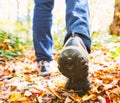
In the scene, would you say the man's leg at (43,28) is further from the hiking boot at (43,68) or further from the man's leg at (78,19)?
the man's leg at (78,19)

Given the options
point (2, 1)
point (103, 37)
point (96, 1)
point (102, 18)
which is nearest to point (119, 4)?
point (103, 37)

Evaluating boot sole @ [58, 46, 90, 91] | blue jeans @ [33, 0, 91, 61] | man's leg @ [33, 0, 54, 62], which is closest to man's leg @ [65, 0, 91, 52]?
blue jeans @ [33, 0, 91, 61]

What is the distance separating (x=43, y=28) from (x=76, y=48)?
0.60 meters

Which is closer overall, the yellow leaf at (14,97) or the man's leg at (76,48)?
the man's leg at (76,48)

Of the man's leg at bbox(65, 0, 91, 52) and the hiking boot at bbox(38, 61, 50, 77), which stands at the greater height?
the man's leg at bbox(65, 0, 91, 52)

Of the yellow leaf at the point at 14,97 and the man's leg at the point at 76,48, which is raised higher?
the man's leg at the point at 76,48

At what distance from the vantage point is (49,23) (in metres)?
1.76

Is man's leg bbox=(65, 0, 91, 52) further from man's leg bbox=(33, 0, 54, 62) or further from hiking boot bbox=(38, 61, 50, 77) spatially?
hiking boot bbox=(38, 61, 50, 77)

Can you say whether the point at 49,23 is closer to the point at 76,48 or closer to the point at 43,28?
the point at 43,28

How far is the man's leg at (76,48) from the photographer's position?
117 centimetres

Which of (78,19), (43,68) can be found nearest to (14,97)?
(43,68)

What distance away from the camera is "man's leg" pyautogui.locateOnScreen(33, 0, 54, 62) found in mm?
1677

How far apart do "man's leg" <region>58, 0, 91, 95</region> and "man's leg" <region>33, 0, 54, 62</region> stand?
Answer: 10.4 inches

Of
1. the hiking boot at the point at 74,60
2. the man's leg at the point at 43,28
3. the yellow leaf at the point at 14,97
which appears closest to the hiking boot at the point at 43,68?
the man's leg at the point at 43,28
